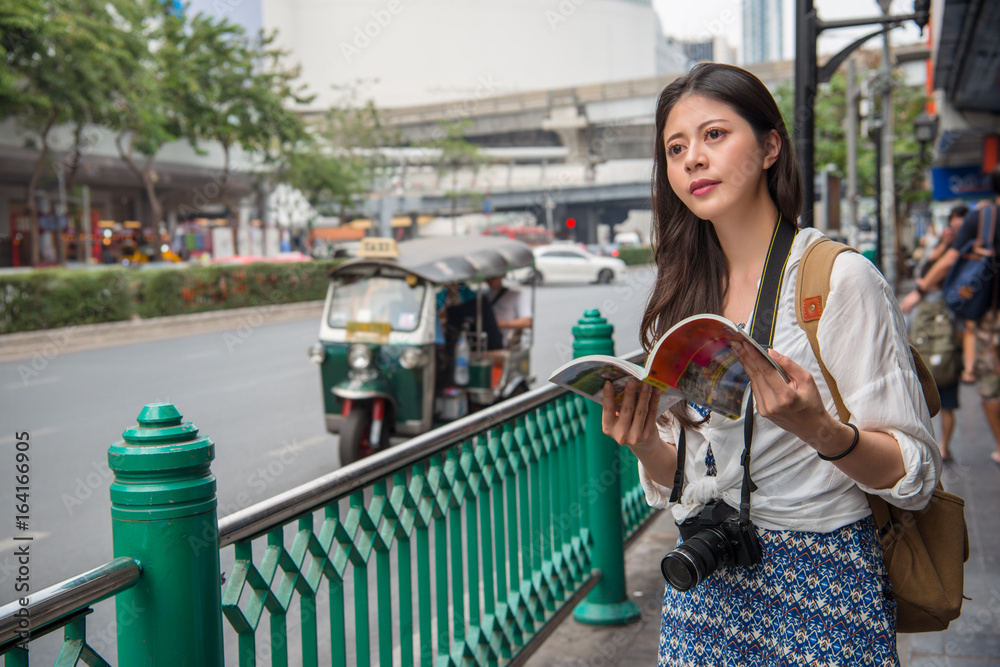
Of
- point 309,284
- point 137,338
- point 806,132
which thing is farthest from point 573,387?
point 309,284

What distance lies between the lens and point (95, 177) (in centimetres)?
3500

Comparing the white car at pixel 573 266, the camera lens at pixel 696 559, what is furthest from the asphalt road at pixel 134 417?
the white car at pixel 573 266

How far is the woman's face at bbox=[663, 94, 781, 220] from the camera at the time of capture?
1653 mm

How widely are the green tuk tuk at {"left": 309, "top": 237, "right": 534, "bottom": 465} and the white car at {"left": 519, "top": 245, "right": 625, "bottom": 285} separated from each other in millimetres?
22509

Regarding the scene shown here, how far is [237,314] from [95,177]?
737 inches

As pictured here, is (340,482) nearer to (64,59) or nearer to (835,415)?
(835,415)

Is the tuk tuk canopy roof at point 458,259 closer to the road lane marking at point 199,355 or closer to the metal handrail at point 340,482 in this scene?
the metal handrail at point 340,482

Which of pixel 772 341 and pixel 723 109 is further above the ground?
pixel 723 109

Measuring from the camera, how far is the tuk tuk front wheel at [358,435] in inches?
265

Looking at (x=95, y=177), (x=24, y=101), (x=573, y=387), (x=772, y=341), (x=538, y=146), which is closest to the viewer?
(x=573, y=387)

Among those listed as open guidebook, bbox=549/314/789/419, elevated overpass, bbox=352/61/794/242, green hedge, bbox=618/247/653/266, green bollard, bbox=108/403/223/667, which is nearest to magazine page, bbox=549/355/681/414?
open guidebook, bbox=549/314/789/419

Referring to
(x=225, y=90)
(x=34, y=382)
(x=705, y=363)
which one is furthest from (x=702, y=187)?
(x=225, y=90)

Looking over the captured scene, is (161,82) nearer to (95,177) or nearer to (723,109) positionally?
(95,177)

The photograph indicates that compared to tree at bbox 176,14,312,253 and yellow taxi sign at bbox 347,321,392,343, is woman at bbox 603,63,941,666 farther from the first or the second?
tree at bbox 176,14,312,253
